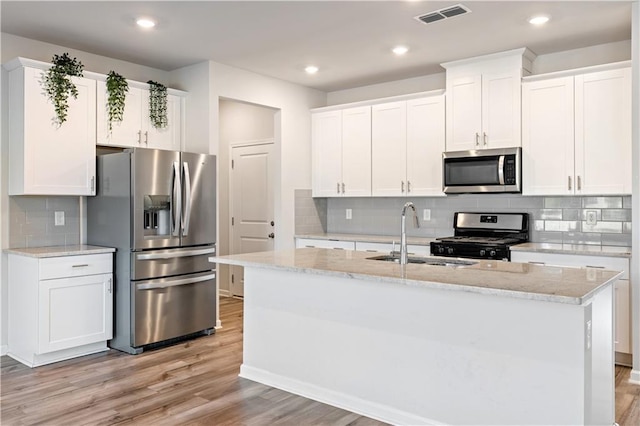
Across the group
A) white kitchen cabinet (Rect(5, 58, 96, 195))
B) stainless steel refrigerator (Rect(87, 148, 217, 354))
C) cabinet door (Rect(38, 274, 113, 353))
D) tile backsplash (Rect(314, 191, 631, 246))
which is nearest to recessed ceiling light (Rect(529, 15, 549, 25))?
tile backsplash (Rect(314, 191, 631, 246))

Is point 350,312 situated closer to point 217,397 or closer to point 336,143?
point 217,397

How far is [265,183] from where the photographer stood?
639cm

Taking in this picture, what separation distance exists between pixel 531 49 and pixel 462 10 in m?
1.27

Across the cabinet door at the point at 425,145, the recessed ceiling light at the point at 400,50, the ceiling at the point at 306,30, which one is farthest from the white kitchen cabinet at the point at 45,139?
the cabinet door at the point at 425,145

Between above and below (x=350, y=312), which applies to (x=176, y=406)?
below

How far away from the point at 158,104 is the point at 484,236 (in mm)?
3357

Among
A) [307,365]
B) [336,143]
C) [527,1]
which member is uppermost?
[527,1]

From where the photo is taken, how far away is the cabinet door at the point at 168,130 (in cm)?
477

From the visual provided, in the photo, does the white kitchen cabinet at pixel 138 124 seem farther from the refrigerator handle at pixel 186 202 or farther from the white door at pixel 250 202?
the white door at pixel 250 202

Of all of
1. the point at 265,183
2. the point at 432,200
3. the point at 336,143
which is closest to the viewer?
the point at 432,200

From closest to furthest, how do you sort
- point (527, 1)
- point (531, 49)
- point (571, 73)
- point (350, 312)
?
point (350, 312) < point (527, 1) < point (571, 73) < point (531, 49)

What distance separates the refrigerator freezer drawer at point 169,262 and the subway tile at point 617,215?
11.4 ft

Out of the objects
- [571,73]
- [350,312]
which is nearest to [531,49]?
[571,73]

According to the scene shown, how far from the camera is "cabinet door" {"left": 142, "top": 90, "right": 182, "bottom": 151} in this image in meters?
4.77
